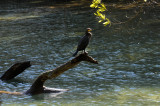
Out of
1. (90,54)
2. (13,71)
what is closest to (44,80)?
(13,71)

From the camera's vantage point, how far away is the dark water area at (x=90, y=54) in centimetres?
1608

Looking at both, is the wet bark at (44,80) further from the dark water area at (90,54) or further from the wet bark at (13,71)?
the wet bark at (13,71)

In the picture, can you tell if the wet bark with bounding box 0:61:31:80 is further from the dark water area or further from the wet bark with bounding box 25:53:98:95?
the wet bark with bounding box 25:53:98:95

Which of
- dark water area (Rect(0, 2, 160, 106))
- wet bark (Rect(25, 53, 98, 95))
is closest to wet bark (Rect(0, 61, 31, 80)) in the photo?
dark water area (Rect(0, 2, 160, 106))

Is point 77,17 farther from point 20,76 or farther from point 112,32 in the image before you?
point 20,76

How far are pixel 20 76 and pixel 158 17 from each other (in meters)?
21.4

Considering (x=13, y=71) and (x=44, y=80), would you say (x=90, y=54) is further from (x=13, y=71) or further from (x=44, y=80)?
(x=44, y=80)

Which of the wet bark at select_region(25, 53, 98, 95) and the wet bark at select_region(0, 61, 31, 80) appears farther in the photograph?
the wet bark at select_region(0, 61, 31, 80)

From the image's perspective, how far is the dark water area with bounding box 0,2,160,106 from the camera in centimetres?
1608

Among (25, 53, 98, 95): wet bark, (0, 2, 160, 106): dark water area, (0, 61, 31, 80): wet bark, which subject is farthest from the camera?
(0, 61, 31, 80): wet bark

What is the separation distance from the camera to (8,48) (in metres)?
27.5

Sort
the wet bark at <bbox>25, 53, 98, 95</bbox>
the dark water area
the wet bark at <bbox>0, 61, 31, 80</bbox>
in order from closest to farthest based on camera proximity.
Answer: the wet bark at <bbox>25, 53, 98, 95</bbox>
the dark water area
the wet bark at <bbox>0, 61, 31, 80</bbox>

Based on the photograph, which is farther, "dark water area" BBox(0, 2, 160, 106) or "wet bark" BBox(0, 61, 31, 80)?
"wet bark" BBox(0, 61, 31, 80)

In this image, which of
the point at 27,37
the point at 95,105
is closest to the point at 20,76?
the point at 95,105
